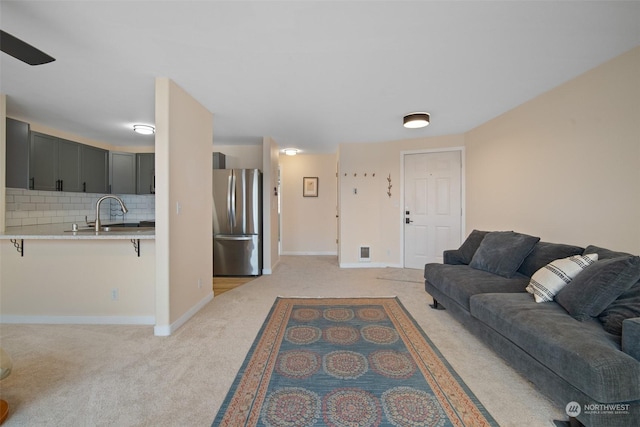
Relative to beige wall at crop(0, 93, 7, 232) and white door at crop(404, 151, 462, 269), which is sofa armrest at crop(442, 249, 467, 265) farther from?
beige wall at crop(0, 93, 7, 232)

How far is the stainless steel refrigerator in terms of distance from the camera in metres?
4.75

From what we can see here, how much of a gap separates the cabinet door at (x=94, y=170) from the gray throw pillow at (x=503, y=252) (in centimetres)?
557

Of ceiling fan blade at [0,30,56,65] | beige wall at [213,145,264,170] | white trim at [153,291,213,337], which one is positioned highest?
beige wall at [213,145,264,170]

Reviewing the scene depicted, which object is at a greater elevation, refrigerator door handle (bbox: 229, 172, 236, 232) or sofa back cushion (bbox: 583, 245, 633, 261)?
refrigerator door handle (bbox: 229, 172, 236, 232)

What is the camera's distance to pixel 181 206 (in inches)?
113

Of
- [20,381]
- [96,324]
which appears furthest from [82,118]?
[20,381]

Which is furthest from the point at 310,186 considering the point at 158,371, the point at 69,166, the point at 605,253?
the point at 605,253

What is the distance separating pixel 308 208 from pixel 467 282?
4.67 metres

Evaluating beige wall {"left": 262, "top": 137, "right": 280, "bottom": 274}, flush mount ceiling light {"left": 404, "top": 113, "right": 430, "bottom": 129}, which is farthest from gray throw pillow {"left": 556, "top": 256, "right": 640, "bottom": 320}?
beige wall {"left": 262, "top": 137, "right": 280, "bottom": 274}

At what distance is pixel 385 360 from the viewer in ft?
6.97

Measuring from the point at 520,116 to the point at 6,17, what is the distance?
461 centimetres

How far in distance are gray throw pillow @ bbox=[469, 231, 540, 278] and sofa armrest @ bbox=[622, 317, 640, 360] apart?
1.31m

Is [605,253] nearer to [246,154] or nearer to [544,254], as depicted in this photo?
[544,254]

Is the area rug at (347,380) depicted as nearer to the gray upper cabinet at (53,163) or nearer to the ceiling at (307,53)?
the ceiling at (307,53)
